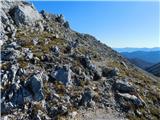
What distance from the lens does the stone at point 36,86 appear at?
49.2 metres

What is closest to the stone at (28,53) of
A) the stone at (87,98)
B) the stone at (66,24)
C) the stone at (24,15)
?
the stone at (87,98)

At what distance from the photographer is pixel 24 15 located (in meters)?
86.8

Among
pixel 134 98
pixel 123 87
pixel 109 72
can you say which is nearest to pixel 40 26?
pixel 109 72

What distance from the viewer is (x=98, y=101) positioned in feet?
171

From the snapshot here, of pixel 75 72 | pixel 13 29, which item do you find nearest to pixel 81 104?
pixel 75 72

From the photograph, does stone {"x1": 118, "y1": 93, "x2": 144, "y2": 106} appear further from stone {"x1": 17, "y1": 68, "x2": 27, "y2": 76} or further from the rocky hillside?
stone {"x1": 17, "y1": 68, "x2": 27, "y2": 76}

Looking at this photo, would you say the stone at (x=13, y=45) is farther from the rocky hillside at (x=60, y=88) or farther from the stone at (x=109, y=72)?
the stone at (x=109, y=72)

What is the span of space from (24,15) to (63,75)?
36658 mm

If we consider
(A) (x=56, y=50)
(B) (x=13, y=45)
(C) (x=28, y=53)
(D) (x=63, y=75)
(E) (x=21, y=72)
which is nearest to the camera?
(E) (x=21, y=72)

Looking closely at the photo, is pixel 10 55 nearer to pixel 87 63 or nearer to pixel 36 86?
pixel 36 86

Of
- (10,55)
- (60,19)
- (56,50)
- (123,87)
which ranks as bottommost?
(123,87)

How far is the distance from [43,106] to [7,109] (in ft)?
17.1

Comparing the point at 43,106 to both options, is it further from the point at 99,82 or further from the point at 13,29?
the point at 13,29

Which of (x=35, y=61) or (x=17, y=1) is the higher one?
(x=17, y=1)
